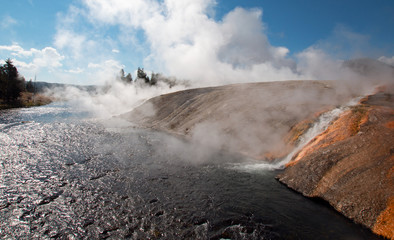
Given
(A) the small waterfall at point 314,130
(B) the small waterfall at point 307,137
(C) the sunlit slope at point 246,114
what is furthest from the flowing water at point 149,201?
(C) the sunlit slope at point 246,114

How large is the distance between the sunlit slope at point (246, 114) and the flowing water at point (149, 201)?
12.7 ft

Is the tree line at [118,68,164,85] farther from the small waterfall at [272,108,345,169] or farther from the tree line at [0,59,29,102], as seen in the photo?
the small waterfall at [272,108,345,169]

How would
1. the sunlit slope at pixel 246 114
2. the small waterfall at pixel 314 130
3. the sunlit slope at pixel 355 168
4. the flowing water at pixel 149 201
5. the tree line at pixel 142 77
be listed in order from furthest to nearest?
the tree line at pixel 142 77
the sunlit slope at pixel 246 114
the small waterfall at pixel 314 130
the sunlit slope at pixel 355 168
the flowing water at pixel 149 201

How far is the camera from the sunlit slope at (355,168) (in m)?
7.67

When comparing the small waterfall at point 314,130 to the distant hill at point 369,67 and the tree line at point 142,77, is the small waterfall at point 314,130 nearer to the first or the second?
the distant hill at point 369,67

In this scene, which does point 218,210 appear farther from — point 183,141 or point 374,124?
point 183,141

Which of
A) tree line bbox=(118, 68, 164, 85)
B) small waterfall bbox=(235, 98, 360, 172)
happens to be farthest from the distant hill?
tree line bbox=(118, 68, 164, 85)

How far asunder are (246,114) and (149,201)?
15568 mm

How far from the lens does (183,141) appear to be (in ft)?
69.8

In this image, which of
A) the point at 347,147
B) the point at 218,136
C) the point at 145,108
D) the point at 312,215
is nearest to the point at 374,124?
the point at 347,147

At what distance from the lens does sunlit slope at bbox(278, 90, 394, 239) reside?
7.67 meters

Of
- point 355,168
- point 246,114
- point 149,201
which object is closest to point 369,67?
point 246,114

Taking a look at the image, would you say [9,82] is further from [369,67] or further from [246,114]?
[369,67]

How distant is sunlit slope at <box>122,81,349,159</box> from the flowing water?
3.86 m
